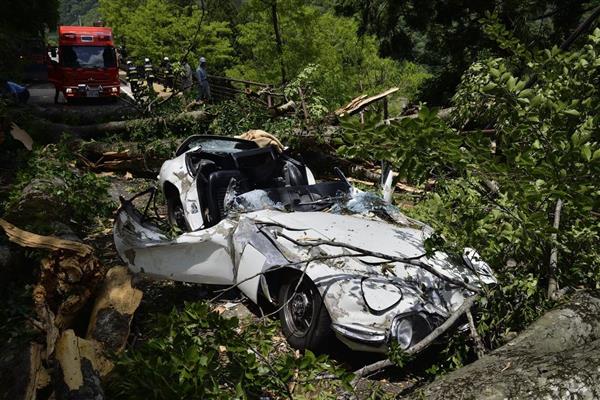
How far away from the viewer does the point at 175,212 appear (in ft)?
23.3

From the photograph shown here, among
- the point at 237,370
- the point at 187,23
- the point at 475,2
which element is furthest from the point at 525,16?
the point at 187,23

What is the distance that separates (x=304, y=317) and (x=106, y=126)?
9425mm

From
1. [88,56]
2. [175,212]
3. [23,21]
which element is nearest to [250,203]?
[175,212]

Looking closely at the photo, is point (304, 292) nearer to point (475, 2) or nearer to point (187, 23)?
point (475, 2)

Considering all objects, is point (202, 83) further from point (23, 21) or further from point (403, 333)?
point (23, 21)

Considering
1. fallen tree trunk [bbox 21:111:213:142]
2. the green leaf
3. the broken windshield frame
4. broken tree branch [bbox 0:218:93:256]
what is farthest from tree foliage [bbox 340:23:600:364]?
fallen tree trunk [bbox 21:111:213:142]

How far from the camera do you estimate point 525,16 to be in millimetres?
13945

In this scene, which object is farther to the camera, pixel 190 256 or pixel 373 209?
pixel 373 209

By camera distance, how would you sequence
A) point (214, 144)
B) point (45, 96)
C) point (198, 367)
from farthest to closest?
point (45, 96) → point (214, 144) → point (198, 367)

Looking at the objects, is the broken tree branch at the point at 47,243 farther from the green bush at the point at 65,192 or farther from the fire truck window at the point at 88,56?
the fire truck window at the point at 88,56

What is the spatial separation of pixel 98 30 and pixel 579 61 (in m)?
19.1

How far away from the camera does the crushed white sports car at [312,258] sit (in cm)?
388

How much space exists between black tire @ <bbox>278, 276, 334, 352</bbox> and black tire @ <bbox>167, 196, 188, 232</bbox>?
2.95 metres

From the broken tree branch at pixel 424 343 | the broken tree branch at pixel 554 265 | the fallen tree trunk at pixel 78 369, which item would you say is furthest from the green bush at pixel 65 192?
the broken tree branch at pixel 554 265
